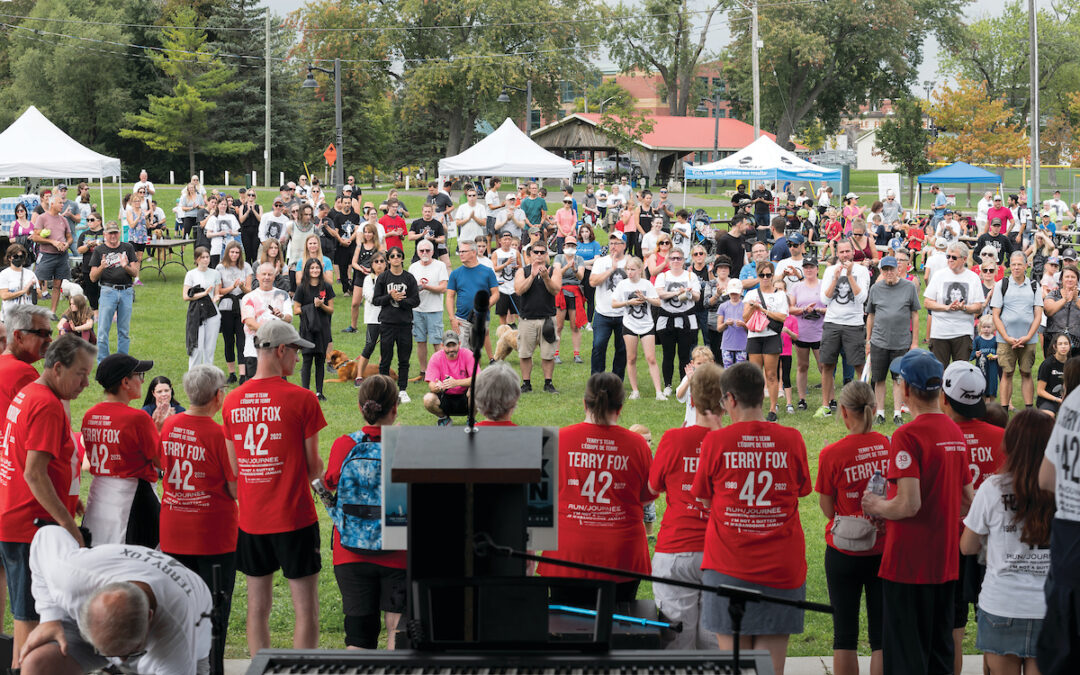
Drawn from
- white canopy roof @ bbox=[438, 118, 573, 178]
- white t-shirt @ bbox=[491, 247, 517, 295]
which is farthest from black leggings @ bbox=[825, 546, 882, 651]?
white canopy roof @ bbox=[438, 118, 573, 178]

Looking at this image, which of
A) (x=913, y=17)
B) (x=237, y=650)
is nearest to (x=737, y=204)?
(x=237, y=650)

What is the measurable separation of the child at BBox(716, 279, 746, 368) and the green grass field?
87 cm

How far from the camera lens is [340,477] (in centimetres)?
528

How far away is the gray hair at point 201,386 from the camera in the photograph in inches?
222

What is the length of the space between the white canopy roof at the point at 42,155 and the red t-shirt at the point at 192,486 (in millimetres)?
16879

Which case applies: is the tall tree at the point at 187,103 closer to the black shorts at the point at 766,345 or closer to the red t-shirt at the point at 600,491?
the black shorts at the point at 766,345

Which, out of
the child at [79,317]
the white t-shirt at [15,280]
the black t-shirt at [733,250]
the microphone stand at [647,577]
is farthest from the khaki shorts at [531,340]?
the microphone stand at [647,577]

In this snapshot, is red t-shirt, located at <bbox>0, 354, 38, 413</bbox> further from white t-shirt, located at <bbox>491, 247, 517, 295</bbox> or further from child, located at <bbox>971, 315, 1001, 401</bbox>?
child, located at <bbox>971, 315, 1001, 401</bbox>

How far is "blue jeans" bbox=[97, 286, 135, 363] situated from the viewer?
13914 millimetres

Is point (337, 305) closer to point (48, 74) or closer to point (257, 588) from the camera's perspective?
point (257, 588)

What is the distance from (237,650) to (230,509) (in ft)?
3.56

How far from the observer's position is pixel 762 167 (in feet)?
91.5

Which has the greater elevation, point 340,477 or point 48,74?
point 48,74

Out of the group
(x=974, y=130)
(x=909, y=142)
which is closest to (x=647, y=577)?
(x=909, y=142)
